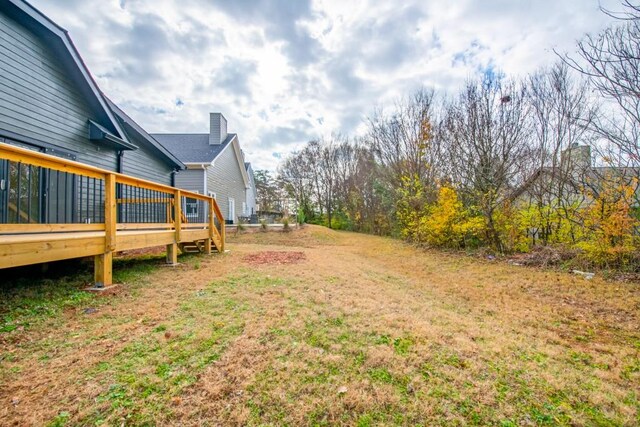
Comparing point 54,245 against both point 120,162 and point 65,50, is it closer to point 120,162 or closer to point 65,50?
point 65,50

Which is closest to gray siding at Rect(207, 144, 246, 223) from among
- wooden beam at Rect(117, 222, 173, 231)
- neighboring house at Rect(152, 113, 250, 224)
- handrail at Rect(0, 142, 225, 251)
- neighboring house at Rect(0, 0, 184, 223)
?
neighboring house at Rect(152, 113, 250, 224)

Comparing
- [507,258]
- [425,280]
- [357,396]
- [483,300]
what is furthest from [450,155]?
[357,396]

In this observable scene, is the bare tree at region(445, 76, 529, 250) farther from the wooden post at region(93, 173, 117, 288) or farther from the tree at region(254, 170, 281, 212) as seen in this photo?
the tree at region(254, 170, 281, 212)

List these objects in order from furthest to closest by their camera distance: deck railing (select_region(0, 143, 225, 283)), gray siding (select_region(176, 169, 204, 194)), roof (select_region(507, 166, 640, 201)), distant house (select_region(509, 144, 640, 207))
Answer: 1. gray siding (select_region(176, 169, 204, 194))
2. distant house (select_region(509, 144, 640, 207))
3. roof (select_region(507, 166, 640, 201))
4. deck railing (select_region(0, 143, 225, 283))

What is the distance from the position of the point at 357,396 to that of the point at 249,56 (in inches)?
513

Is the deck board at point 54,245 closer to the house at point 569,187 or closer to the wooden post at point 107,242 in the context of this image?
the wooden post at point 107,242

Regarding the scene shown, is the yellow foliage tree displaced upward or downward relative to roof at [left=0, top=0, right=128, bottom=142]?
downward

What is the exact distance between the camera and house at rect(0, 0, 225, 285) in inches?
130

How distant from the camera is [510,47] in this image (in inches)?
327

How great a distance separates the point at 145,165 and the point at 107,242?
6397 mm

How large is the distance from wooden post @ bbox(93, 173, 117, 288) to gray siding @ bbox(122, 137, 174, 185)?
4890 mm

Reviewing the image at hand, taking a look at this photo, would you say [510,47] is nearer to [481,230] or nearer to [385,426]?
[481,230]

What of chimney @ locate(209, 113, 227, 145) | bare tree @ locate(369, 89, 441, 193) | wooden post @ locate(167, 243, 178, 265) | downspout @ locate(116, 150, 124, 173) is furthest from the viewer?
chimney @ locate(209, 113, 227, 145)

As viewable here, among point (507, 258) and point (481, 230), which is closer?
point (507, 258)
